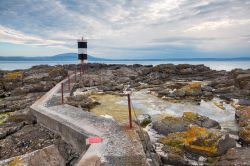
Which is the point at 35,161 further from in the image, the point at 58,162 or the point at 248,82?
the point at 248,82

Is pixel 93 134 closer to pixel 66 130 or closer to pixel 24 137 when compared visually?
pixel 66 130

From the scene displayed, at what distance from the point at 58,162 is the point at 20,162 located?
0.90 meters

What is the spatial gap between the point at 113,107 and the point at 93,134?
6.22 meters

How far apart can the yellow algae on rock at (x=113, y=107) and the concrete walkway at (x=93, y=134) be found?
2.22 meters

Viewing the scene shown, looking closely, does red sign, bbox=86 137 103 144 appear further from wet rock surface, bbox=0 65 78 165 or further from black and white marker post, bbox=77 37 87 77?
black and white marker post, bbox=77 37 87 77

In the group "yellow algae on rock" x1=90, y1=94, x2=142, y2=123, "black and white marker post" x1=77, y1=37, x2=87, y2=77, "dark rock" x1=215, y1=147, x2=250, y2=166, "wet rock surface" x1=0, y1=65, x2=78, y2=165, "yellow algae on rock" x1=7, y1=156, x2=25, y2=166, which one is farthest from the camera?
"black and white marker post" x1=77, y1=37, x2=87, y2=77

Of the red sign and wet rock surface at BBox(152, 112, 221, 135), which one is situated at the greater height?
the red sign

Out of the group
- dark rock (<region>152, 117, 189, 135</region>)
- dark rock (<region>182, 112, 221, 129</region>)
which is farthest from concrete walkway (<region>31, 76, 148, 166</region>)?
dark rock (<region>182, 112, 221, 129</region>)

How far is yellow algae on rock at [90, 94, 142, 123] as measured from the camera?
11.1 metres

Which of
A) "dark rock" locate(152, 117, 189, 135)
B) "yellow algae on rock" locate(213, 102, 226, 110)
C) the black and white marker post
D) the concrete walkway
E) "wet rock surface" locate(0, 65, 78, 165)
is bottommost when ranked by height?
"wet rock surface" locate(0, 65, 78, 165)

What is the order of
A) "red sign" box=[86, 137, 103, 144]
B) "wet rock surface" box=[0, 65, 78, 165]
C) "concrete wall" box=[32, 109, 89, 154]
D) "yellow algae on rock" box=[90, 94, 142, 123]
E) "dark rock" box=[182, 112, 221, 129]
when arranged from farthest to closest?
1. "yellow algae on rock" box=[90, 94, 142, 123]
2. "dark rock" box=[182, 112, 221, 129]
3. "concrete wall" box=[32, 109, 89, 154]
4. "red sign" box=[86, 137, 103, 144]
5. "wet rock surface" box=[0, 65, 78, 165]

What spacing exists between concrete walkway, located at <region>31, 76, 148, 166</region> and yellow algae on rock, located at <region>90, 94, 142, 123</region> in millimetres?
2215

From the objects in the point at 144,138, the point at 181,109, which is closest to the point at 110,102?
the point at 181,109

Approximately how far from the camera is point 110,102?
14227 mm
